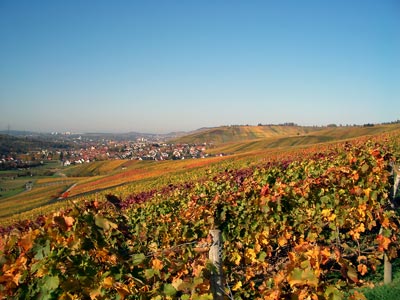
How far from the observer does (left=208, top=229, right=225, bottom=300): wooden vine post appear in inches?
120

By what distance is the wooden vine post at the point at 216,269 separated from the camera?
3043 millimetres

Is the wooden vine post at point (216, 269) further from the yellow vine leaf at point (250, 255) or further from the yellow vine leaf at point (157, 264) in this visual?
the yellow vine leaf at point (250, 255)

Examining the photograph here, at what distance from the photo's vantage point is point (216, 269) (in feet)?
9.98

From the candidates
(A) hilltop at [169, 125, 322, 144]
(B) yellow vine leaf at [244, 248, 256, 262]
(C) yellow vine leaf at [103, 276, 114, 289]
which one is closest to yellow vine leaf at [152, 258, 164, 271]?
(C) yellow vine leaf at [103, 276, 114, 289]

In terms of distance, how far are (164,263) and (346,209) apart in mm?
4203

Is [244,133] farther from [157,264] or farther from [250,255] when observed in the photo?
[157,264]

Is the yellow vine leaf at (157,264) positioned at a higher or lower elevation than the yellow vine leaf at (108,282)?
higher

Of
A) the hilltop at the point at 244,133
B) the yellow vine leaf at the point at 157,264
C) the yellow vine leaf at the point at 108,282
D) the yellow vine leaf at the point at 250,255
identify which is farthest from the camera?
the hilltop at the point at 244,133

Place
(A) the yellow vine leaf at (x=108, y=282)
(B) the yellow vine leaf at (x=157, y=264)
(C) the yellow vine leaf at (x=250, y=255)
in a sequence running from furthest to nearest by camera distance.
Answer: (C) the yellow vine leaf at (x=250, y=255) < (B) the yellow vine leaf at (x=157, y=264) < (A) the yellow vine leaf at (x=108, y=282)

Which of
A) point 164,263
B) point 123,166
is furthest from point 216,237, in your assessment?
point 123,166

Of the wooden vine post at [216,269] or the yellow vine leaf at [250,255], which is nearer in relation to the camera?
the wooden vine post at [216,269]

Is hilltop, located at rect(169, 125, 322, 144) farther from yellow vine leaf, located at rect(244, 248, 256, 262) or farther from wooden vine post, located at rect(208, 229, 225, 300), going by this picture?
wooden vine post, located at rect(208, 229, 225, 300)

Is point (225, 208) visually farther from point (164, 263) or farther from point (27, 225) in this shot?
point (27, 225)

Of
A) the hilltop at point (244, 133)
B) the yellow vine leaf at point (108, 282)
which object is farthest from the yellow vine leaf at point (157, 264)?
the hilltop at point (244, 133)
